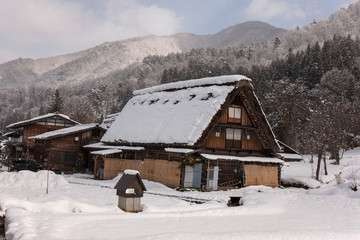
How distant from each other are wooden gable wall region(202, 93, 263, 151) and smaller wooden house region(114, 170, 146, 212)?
520 inches

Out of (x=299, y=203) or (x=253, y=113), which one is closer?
(x=299, y=203)

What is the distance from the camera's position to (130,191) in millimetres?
12844

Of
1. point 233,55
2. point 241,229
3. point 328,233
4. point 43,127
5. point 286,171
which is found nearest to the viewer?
point 328,233

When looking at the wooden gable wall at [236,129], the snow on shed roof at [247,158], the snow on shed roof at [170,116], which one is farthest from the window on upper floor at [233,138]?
the snow on shed roof at [170,116]

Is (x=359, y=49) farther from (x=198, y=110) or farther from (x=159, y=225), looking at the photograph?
(x=159, y=225)

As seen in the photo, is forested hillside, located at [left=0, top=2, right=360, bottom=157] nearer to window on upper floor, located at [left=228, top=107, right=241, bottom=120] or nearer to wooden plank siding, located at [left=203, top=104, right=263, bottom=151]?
wooden plank siding, located at [left=203, top=104, right=263, bottom=151]

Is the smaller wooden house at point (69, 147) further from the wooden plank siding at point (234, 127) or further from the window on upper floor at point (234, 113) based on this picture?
the window on upper floor at point (234, 113)

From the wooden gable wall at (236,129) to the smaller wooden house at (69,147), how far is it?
17169mm

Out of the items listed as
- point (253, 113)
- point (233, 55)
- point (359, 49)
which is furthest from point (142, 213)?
point (233, 55)

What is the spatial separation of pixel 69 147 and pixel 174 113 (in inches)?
595

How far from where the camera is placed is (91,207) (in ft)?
41.2

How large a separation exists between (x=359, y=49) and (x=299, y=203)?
2782 inches

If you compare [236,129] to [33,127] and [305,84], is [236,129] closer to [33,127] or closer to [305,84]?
[33,127]

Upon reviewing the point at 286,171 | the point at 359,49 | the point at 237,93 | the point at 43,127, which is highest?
the point at 359,49
